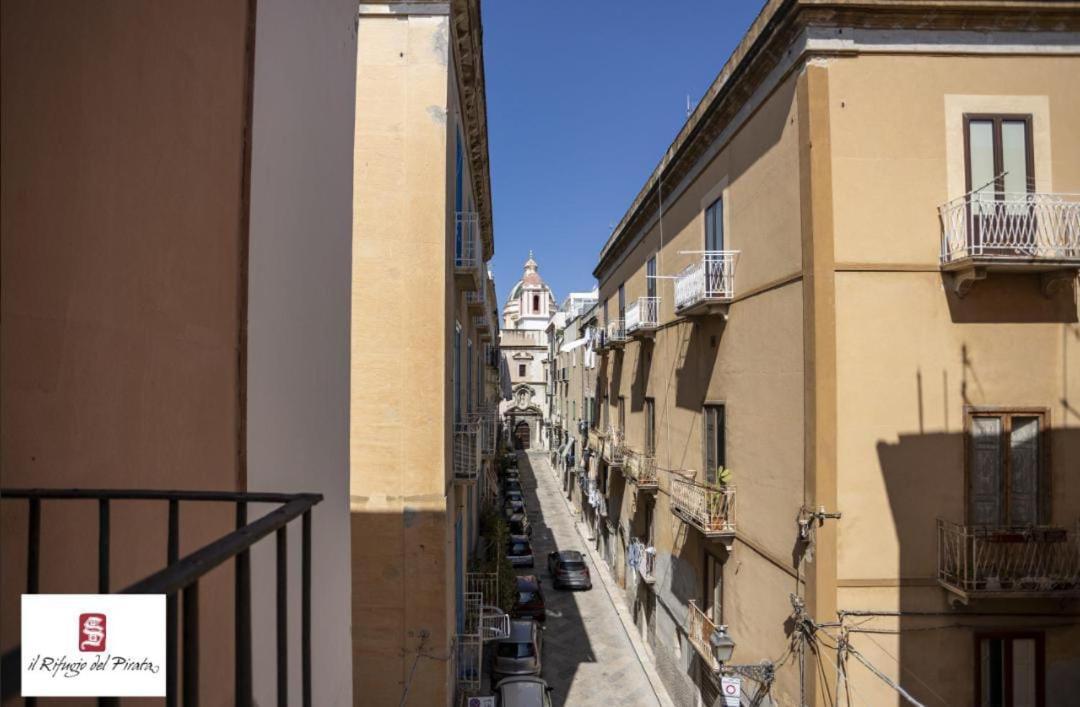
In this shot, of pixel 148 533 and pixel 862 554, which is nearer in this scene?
pixel 148 533

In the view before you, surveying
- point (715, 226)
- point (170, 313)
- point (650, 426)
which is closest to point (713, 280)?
point (715, 226)

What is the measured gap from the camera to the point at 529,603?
1752 cm

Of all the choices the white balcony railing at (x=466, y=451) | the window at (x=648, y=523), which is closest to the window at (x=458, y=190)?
the white balcony railing at (x=466, y=451)

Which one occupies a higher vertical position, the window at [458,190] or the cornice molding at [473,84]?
the cornice molding at [473,84]

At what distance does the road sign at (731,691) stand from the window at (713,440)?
344 cm

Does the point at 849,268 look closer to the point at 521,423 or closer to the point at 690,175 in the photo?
the point at 690,175

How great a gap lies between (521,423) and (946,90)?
48160 mm

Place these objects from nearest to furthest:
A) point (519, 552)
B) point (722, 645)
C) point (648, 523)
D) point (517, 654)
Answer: point (722, 645), point (517, 654), point (648, 523), point (519, 552)

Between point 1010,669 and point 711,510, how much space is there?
4415mm

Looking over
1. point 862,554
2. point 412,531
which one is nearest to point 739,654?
point 862,554

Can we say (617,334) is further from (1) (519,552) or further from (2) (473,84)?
(2) (473,84)

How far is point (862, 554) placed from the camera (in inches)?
321

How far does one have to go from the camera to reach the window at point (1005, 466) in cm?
807

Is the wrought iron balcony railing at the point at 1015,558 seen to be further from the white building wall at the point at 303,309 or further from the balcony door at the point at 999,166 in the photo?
the white building wall at the point at 303,309
